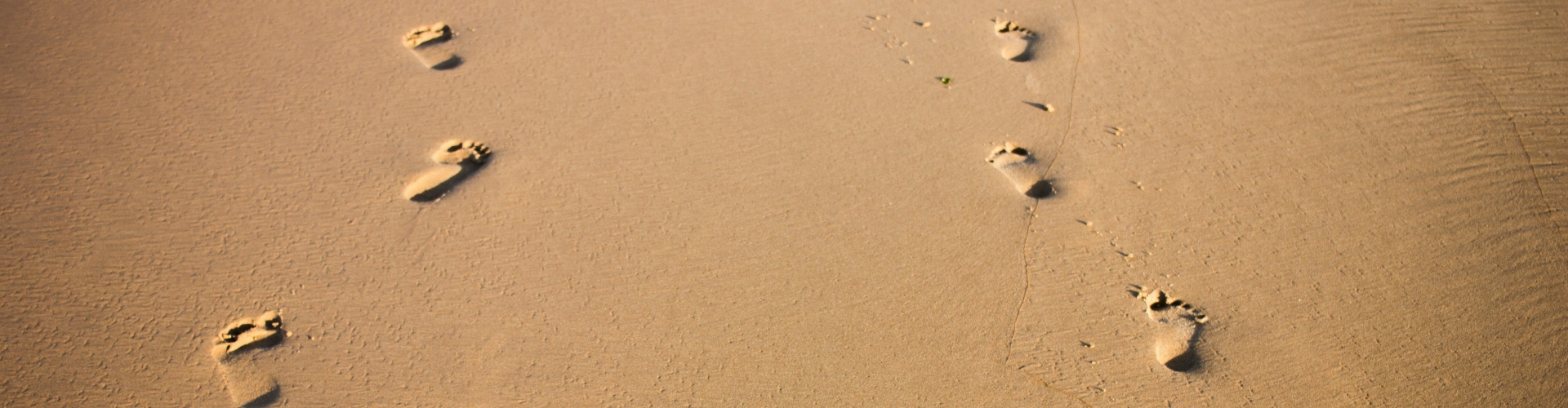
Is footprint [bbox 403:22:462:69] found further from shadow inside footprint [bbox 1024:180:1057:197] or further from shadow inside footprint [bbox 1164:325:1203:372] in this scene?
shadow inside footprint [bbox 1164:325:1203:372]

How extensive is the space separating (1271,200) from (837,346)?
133cm

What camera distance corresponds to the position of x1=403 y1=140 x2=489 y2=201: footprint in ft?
7.89

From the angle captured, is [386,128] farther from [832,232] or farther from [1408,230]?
[1408,230]

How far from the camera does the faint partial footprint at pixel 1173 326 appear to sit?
84.0 inches

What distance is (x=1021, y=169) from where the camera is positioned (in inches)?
100

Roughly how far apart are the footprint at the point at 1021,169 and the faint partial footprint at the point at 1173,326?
382mm

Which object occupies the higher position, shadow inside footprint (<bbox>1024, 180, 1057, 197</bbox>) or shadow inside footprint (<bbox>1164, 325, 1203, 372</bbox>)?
shadow inside footprint (<bbox>1024, 180, 1057, 197</bbox>)

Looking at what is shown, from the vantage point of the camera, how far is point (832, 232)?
2389 millimetres

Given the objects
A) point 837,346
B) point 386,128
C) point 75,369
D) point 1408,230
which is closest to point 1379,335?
point 1408,230

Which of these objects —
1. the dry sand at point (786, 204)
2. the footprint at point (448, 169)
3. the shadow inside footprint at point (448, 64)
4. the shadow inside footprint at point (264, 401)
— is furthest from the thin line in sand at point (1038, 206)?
the shadow inside footprint at point (448, 64)

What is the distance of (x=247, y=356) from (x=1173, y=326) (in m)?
2.18

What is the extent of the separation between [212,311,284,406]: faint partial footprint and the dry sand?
0.03 metres

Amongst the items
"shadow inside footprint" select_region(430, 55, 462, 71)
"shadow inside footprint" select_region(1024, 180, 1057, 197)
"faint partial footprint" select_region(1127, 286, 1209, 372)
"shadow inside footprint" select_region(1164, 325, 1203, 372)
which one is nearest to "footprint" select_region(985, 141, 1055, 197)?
"shadow inside footprint" select_region(1024, 180, 1057, 197)

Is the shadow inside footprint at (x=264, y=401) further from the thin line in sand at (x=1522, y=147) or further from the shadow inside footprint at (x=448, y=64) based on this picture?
the thin line in sand at (x=1522, y=147)
